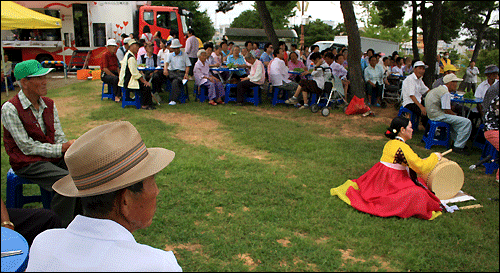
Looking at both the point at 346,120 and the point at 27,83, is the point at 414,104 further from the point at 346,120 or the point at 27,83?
the point at 27,83

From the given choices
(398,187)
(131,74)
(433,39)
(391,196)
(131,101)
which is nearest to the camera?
(391,196)

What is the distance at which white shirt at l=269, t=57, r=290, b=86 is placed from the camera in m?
10.3

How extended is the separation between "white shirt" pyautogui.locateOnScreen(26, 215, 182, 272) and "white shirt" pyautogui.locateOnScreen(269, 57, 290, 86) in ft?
31.2

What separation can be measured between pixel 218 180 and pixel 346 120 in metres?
5.16

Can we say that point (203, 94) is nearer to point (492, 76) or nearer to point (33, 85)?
point (492, 76)

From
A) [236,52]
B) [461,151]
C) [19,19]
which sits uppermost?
[19,19]

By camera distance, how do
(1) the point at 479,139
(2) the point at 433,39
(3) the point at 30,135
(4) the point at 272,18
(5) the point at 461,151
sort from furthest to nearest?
(4) the point at 272,18
(2) the point at 433,39
(1) the point at 479,139
(5) the point at 461,151
(3) the point at 30,135

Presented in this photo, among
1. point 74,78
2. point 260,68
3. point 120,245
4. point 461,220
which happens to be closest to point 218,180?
point 461,220

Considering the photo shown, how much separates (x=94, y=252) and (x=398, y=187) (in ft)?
12.9

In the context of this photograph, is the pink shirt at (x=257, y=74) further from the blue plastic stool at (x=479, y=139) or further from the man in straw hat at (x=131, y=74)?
the blue plastic stool at (x=479, y=139)

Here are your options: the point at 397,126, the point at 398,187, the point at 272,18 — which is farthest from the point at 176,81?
the point at 272,18

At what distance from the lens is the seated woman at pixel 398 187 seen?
13.4 ft

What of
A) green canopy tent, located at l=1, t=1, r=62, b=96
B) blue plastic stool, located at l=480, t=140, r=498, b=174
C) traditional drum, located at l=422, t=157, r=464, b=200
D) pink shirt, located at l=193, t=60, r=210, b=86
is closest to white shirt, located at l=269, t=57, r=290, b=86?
pink shirt, located at l=193, t=60, r=210, b=86

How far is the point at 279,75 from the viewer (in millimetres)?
10359
